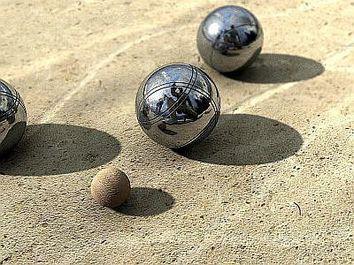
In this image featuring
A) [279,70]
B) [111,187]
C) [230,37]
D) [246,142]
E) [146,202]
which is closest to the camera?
[111,187]

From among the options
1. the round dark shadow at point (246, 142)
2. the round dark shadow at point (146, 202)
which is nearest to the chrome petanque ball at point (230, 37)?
the round dark shadow at point (246, 142)

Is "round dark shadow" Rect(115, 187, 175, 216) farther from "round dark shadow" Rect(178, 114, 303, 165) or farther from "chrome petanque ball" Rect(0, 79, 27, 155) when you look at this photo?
"chrome petanque ball" Rect(0, 79, 27, 155)

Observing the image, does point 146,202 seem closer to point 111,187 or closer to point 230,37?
point 111,187

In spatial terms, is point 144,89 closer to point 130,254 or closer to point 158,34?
point 130,254

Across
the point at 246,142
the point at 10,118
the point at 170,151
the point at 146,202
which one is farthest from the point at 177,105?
the point at 10,118

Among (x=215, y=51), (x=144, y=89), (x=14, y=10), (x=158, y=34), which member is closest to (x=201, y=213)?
(x=144, y=89)

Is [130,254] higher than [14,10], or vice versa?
[14,10]

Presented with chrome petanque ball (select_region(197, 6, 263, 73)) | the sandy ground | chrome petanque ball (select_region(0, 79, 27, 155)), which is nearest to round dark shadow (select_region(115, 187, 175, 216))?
the sandy ground
